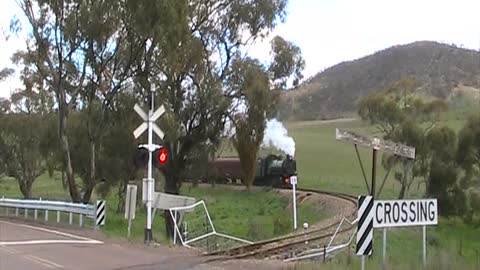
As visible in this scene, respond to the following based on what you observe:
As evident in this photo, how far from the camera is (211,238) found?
31312 millimetres

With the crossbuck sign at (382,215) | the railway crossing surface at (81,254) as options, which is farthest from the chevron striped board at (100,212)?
the crossbuck sign at (382,215)

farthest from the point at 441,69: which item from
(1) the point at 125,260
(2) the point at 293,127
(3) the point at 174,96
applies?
(1) the point at 125,260

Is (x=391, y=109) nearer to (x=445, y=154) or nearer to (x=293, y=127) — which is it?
(x=445, y=154)

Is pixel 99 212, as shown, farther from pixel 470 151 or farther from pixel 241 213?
pixel 470 151

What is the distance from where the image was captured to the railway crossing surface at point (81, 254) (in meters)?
16.9

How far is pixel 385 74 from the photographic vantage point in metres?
155

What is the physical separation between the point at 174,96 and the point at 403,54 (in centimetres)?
13257

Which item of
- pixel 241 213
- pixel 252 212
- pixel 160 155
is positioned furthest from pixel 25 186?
pixel 160 155

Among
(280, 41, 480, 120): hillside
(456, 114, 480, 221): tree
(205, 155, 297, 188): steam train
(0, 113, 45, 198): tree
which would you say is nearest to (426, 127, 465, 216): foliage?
(456, 114, 480, 221): tree

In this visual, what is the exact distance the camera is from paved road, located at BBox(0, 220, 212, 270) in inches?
666

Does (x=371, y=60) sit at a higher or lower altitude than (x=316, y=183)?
higher

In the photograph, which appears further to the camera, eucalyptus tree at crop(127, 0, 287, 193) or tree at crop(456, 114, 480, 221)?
tree at crop(456, 114, 480, 221)

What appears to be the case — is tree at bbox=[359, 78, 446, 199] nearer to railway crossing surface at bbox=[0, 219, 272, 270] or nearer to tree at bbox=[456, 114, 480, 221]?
tree at bbox=[456, 114, 480, 221]

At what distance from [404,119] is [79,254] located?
40.6m
